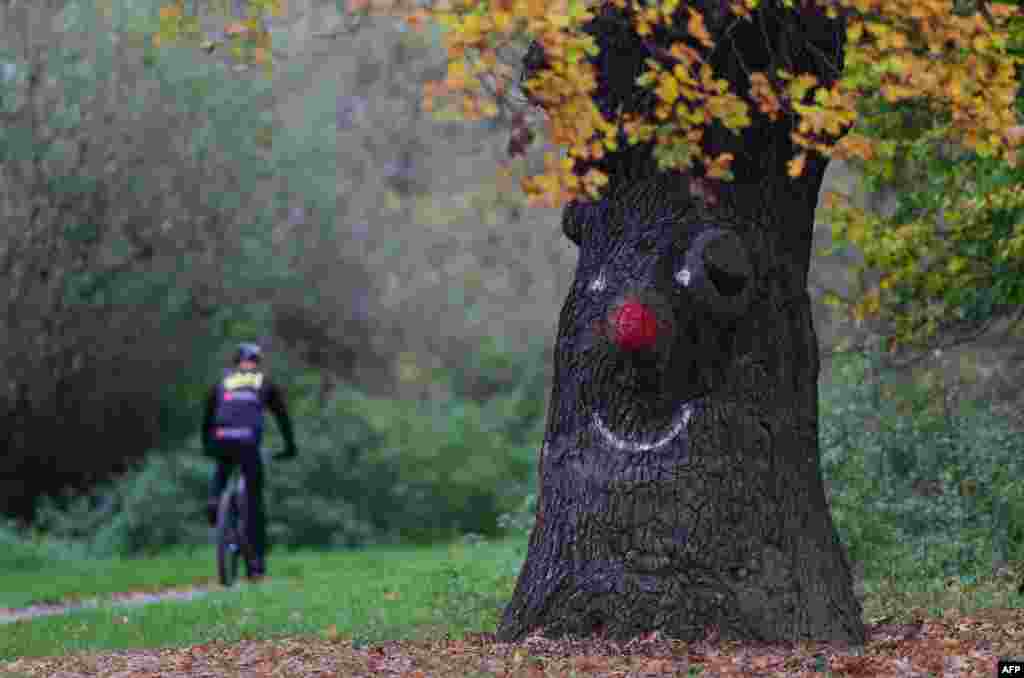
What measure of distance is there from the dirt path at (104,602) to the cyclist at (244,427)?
0.77 metres

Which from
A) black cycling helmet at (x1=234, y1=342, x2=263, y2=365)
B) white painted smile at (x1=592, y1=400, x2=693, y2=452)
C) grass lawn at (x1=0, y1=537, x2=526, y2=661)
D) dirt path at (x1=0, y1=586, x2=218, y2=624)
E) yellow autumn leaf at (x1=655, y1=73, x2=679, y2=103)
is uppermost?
yellow autumn leaf at (x1=655, y1=73, x2=679, y2=103)

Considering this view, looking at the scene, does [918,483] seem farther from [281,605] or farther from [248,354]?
[248,354]

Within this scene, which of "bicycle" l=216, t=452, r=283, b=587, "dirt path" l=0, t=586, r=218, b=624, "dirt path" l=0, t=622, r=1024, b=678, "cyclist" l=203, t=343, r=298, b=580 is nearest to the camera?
"dirt path" l=0, t=622, r=1024, b=678

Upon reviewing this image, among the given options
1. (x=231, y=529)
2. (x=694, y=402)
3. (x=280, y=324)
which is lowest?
(x=231, y=529)

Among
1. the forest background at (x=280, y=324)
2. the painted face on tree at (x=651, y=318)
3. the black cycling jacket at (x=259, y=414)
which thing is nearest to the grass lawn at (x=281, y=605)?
the black cycling jacket at (x=259, y=414)

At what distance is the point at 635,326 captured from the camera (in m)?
8.38

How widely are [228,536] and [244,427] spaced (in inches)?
39.6

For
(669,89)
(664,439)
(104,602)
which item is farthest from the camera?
(104,602)

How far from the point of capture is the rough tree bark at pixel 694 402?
849cm

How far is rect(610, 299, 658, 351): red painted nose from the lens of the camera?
838cm

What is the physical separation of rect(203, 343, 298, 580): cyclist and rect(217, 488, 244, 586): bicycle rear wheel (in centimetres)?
8

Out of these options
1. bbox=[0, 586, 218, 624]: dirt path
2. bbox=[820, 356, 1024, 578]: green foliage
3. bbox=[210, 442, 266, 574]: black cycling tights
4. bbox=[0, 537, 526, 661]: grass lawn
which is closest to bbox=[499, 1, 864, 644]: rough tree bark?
bbox=[0, 537, 526, 661]: grass lawn

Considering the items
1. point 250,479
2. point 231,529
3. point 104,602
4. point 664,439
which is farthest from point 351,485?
point 664,439

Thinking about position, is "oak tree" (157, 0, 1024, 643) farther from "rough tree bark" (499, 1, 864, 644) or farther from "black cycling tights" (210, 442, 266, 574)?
"black cycling tights" (210, 442, 266, 574)
